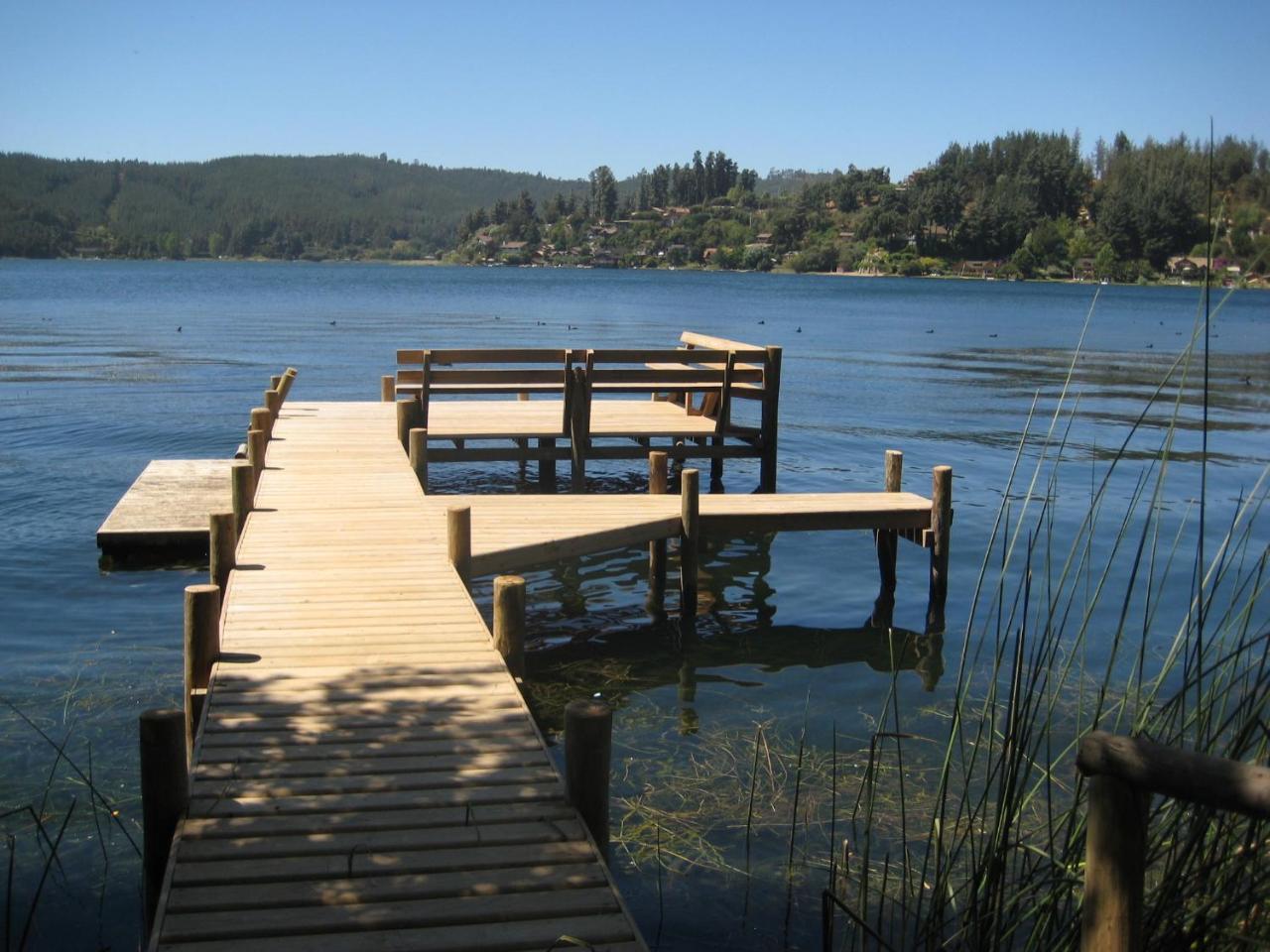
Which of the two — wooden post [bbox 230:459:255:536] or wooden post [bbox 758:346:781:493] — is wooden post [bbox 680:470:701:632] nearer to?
wooden post [bbox 230:459:255:536]

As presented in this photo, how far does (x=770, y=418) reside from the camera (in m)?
15.9

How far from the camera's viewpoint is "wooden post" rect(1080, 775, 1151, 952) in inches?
106

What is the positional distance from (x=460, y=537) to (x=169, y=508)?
6.28 metres

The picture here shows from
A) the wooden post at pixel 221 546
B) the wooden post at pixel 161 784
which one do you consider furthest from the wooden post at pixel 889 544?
the wooden post at pixel 161 784

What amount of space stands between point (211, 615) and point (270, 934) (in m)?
2.67

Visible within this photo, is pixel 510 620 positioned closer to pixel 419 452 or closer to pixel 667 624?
pixel 667 624

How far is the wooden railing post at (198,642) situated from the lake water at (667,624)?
2.28 feet

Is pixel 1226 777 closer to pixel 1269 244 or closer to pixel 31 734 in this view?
pixel 1269 244

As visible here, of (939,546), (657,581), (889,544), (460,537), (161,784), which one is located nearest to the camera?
(161,784)

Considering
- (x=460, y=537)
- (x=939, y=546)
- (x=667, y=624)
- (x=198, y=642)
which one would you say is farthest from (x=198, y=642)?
(x=939, y=546)

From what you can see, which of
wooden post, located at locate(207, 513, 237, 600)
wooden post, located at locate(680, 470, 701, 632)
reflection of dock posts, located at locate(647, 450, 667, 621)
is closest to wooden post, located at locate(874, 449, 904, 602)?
wooden post, located at locate(680, 470, 701, 632)

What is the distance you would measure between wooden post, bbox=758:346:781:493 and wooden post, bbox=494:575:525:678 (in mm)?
9181

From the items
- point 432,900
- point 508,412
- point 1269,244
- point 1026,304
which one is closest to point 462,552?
point 432,900

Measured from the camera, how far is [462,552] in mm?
8469
